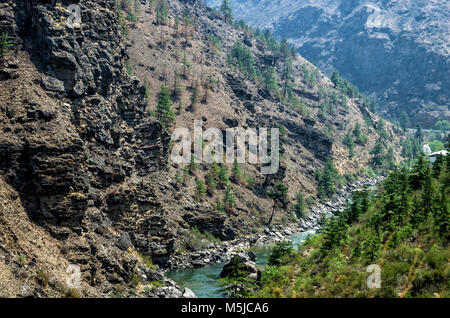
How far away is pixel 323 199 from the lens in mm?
122062

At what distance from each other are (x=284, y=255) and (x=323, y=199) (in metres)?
77.1

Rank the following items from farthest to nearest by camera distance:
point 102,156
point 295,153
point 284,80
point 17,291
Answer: point 284,80
point 295,153
point 102,156
point 17,291

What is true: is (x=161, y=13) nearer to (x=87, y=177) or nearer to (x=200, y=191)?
(x=200, y=191)

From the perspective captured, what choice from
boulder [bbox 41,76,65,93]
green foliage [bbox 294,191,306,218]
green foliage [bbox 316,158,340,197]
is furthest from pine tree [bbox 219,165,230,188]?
boulder [bbox 41,76,65,93]

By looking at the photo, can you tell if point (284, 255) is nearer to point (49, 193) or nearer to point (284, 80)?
point (49, 193)

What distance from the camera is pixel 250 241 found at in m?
83.4

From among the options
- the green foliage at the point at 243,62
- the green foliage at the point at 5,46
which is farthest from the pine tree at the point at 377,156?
the green foliage at the point at 5,46

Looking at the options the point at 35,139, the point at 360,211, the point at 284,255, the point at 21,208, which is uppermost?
the point at 35,139

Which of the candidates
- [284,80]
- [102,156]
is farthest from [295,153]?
[102,156]
